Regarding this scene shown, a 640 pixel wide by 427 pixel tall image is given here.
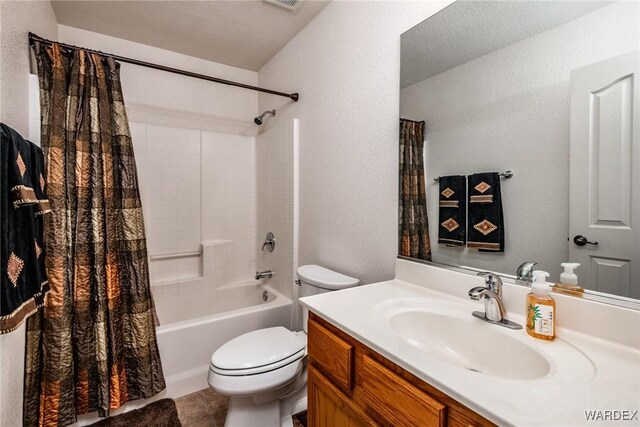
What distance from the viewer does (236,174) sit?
2.63m

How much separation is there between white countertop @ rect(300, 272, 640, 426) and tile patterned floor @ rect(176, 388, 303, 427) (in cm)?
113

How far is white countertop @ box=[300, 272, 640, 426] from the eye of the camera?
0.47m

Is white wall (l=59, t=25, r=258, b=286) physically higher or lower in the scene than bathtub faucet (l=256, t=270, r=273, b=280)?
higher

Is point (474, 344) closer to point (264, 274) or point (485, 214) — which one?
point (485, 214)

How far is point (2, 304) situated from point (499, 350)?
145 cm

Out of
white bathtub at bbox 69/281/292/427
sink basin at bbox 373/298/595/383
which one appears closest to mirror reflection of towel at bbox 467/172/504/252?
sink basin at bbox 373/298/595/383

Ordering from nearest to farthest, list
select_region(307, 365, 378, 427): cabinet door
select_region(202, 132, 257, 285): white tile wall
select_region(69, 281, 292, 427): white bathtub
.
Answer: select_region(307, 365, 378, 427): cabinet door → select_region(69, 281, 292, 427): white bathtub → select_region(202, 132, 257, 285): white tile wall

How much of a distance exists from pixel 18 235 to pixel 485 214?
1.59m

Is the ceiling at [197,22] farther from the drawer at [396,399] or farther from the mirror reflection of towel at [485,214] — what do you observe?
the drawer at [396,399]

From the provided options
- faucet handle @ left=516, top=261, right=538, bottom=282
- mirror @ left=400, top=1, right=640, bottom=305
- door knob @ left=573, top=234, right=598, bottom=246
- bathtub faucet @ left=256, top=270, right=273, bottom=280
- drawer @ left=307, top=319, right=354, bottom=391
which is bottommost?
bathtub faucet @ left=256, top=270, right=273, bottom=280

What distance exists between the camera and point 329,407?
0.90m

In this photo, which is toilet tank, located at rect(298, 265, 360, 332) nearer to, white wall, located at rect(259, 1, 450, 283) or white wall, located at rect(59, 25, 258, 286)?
white wall, located at rect(259, 1, 450, 283)

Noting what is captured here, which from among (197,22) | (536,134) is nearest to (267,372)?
(536,134)

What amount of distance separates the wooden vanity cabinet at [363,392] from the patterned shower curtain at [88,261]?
114 centimetres
